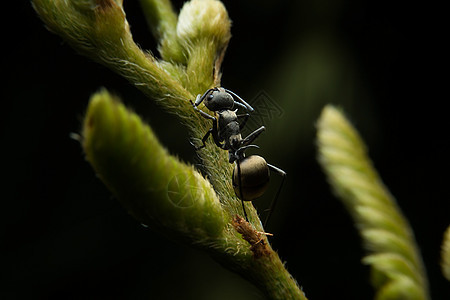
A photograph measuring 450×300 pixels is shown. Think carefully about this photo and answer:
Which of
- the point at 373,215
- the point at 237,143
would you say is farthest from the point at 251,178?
the point at 373,215

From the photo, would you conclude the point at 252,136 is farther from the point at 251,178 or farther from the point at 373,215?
the point at 373,215

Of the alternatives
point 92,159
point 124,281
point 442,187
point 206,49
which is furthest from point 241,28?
point 92,159

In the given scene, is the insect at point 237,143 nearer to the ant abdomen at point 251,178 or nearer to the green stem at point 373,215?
the ant abdomen at point 251,178

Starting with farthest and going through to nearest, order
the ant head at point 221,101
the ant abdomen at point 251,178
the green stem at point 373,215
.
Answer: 1. the ant head at point 221,101
2. the ant abdomen at point 251,178
3. the green stem at point 373,215

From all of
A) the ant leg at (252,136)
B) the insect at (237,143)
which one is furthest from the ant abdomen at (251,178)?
the ant leg at (252,136)

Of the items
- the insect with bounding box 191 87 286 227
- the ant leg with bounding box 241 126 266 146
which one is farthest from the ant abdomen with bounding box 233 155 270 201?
the ant leg with bounding box 241 126 266 146

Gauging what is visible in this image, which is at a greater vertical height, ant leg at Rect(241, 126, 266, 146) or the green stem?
the green stem

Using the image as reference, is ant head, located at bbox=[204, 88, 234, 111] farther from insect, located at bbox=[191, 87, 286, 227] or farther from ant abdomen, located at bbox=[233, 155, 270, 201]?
ant abdomen, located at bbox=[233, 155, 270, 201]
